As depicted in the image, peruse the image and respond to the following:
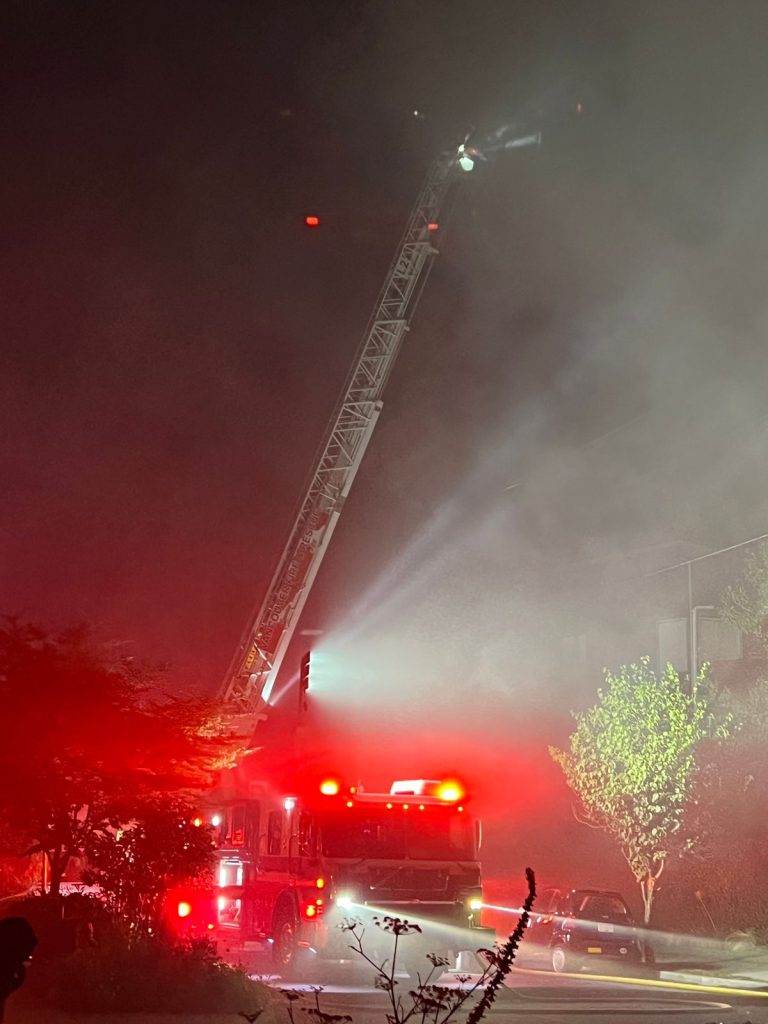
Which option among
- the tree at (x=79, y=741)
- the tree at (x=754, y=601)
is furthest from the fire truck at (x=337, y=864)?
the tree at (x=754, y=601)

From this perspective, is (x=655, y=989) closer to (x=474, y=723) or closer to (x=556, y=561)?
(x=474, y=723)

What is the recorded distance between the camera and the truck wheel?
13297mm

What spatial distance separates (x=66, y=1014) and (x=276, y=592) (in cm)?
1673

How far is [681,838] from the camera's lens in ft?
70.4

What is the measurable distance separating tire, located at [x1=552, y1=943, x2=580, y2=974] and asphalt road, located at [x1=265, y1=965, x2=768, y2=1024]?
2061mm

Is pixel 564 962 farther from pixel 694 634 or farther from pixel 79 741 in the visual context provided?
pixel 694 634

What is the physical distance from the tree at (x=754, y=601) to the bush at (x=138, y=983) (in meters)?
15.0

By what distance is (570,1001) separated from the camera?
12586mm

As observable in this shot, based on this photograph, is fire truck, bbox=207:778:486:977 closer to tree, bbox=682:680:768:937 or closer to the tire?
the tire

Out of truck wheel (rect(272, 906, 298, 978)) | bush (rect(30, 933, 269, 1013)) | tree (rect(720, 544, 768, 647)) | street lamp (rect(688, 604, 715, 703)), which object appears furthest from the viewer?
street lamp (rect(688, 604, 715, 703))

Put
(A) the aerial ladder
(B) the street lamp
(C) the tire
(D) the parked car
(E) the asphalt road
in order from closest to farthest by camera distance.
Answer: (E) the asphalt road → (C) the tire → (D) the parked car → (A) the aerial ladder → (B) the street lamp

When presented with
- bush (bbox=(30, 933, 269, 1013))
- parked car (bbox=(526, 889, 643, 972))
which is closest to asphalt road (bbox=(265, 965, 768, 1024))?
bush (bbox=(30, 933, 269, 1013))

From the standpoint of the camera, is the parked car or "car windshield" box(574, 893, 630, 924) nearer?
the parked car

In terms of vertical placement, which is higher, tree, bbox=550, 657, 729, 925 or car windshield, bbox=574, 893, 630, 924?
tree, bbox=550, 657, 729, 925
